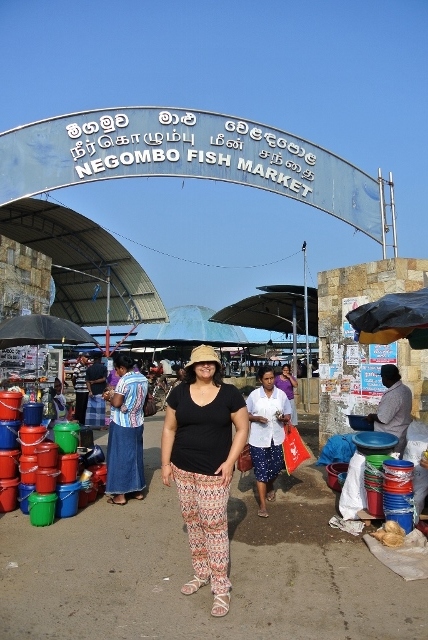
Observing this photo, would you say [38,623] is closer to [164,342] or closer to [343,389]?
[343,389]

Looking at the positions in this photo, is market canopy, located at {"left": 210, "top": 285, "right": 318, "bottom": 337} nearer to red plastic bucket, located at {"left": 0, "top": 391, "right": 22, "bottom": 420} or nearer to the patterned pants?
red plastic bucket, located at {"left": 0, "top": 391, "right": 22, "bottom": 420}

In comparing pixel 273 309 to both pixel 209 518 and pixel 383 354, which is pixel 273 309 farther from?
pixel 209 518

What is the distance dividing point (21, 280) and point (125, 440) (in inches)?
201

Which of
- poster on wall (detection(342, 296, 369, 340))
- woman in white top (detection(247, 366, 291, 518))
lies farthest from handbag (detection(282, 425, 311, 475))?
poster on wall (detection(342, 296, 369, 340))

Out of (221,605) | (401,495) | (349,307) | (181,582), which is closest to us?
(221,605)

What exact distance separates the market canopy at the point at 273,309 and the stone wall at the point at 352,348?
16.8 ft

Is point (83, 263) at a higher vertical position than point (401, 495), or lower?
higher

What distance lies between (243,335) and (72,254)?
445 inches

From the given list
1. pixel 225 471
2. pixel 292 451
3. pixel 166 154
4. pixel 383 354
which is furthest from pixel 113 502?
pixel 166 154

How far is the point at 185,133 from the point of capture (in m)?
8.70

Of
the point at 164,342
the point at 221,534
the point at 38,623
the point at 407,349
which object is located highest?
the point at 164,342

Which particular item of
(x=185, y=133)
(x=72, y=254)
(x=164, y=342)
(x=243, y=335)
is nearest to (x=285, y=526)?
(x=185, y=133)

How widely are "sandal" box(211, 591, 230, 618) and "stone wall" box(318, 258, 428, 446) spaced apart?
4.96 m

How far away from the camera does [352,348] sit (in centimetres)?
861
